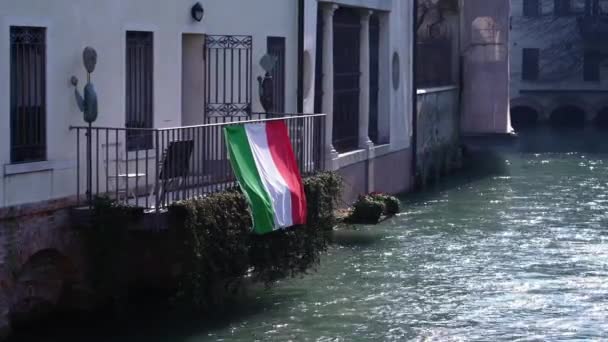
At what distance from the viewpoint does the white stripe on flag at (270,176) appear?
15.7 m

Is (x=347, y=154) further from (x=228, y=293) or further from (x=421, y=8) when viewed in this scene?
(x=421, y=8)

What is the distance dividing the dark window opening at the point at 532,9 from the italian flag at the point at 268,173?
157 feet

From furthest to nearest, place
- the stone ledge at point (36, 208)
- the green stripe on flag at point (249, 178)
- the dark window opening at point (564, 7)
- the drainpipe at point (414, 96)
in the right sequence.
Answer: the dark window opening at point (564, 7), the drainpipe at point (414, 96), the green stripe on flag at point (249, 178), the stone ledge at point (36, 208)

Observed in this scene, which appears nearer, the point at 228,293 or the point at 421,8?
the point at 228,293

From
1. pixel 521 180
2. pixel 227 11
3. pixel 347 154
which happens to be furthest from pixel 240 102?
pixel 521 180

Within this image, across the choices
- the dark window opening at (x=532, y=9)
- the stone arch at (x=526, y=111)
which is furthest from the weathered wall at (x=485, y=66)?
the dark window opening at (x=532, y=9)

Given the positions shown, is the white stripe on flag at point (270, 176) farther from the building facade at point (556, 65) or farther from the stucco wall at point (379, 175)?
the building facade at point (556, 65)

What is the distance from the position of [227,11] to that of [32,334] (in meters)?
6.41

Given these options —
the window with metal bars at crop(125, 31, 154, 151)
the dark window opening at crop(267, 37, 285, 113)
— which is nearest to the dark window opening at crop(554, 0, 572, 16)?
the dark window opening at crop(267, 37, 285, 113)

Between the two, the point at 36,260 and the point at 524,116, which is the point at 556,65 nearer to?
the point at 524,116

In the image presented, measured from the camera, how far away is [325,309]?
15.9 m

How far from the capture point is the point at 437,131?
112 ft

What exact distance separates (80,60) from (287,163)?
299 centimetres

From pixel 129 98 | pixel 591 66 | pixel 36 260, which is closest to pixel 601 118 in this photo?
pixel 591 66
